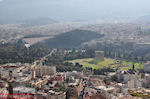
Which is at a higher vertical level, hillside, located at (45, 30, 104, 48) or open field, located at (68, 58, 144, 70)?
hillside, located at (45, 30, 104, 48)

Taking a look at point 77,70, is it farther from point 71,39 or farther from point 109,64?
point 71,39

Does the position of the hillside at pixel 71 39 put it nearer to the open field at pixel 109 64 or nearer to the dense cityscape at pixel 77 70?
the dense cityscape at pixel 77 70

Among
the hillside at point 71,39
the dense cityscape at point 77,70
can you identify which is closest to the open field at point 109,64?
the dense cityscape at point 77,70

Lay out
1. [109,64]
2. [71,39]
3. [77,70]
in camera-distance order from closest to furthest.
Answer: [77,70] < [109,64] < [71,39]

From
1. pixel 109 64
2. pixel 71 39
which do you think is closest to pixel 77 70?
pixel 109 64

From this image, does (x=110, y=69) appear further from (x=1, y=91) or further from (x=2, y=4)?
(x=2, y=4)

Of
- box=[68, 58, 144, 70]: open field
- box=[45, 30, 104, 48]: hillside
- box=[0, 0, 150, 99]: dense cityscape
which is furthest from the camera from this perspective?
box=[45, 30, 104, 48]: hillside

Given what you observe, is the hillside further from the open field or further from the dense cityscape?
the open field

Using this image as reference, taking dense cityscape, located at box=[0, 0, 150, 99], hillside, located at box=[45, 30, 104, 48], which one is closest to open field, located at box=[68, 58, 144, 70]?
dense cityscape, located at box=[0, 0, 150, 99]
